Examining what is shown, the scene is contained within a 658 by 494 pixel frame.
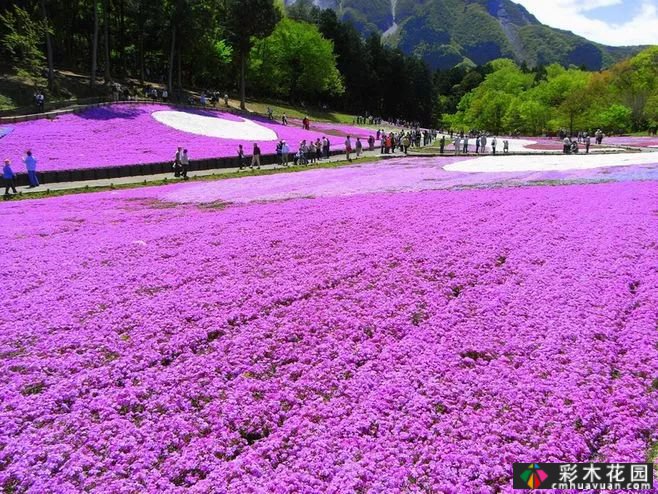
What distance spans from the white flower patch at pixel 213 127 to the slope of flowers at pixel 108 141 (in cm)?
95

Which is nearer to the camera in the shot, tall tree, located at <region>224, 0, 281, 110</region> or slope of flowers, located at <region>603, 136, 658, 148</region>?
slope of flowers, located at <region>603, 136, 658, 148</region>

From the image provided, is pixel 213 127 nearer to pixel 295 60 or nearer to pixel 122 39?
pixel 122 39

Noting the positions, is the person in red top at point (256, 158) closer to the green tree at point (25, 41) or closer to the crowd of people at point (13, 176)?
the crowd of people at point (13, 176)

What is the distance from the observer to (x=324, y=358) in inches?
297

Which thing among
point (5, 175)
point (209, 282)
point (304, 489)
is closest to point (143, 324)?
point (209, 282)

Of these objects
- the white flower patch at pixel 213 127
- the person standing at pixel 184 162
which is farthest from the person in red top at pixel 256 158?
the white flower patch at pixel 213 127

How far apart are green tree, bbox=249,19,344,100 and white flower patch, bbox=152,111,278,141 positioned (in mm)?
36887

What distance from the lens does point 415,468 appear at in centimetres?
536

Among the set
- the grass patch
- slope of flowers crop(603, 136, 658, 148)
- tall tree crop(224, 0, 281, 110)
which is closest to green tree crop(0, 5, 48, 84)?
tall tree crop(224, 0, 281, 110)

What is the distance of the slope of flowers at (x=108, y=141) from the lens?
1176 inches

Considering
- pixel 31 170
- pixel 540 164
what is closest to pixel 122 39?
pixel 31 170

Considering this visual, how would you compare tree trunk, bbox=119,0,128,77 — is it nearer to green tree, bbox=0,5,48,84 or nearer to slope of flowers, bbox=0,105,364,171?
green tree, bbox=0,5,48,84

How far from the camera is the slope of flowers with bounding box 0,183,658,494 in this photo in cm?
550

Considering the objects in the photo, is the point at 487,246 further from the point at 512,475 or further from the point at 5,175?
the point at 5,175
